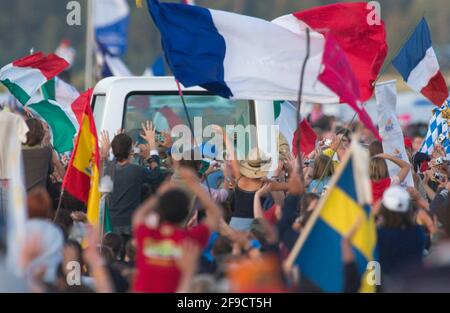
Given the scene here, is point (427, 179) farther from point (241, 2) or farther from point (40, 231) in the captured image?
point (241, 2)

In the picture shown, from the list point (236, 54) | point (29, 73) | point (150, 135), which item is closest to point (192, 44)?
point (236, 54)

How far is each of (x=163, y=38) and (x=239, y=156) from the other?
121cm

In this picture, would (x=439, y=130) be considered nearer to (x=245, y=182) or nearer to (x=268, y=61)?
(x=268, y=61)

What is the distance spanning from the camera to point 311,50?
36.4 ft

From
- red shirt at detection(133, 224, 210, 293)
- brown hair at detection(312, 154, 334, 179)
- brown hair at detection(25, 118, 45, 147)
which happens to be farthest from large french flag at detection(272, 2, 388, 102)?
red shirt at detection(133, 224, 210, 293)

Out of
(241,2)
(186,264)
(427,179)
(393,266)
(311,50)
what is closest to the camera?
(186,264)

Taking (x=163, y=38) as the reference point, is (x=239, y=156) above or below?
below

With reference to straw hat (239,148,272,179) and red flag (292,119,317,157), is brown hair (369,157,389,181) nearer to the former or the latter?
straw hat (239,148,272,179)

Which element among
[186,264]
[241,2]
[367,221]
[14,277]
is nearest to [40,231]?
[14,277]

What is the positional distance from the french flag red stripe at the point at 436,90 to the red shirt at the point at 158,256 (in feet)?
18.9

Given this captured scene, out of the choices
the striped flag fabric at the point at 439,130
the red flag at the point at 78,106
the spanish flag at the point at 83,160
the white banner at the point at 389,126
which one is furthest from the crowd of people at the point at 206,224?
the red flag at the point at 78,106

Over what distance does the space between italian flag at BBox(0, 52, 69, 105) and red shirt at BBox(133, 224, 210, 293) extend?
5.86 metres

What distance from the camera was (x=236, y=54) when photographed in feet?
36.9

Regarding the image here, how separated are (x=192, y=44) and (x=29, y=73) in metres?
2.79
